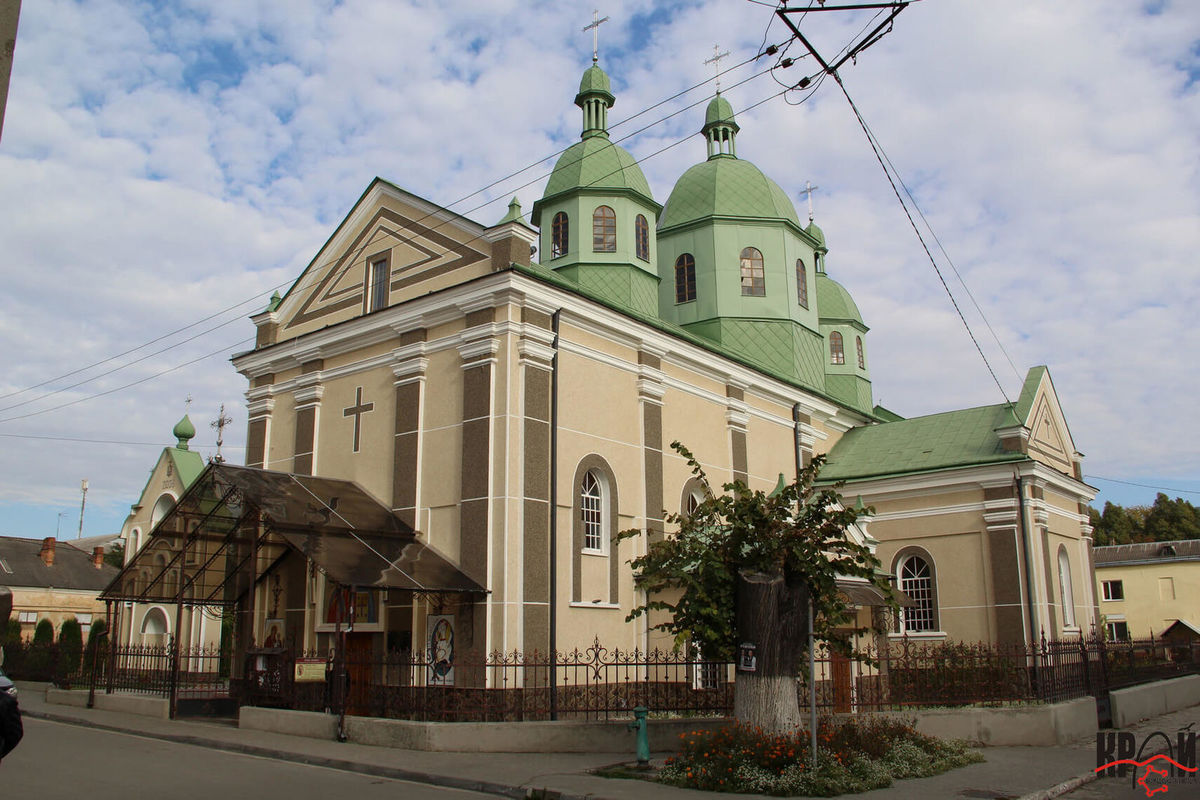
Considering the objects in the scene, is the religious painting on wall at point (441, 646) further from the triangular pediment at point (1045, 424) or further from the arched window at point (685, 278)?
the triangular pediment at point (1045, 424)

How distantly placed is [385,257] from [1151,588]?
156ft

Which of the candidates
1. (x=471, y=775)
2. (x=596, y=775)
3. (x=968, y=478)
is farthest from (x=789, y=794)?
(x=968, y=478)

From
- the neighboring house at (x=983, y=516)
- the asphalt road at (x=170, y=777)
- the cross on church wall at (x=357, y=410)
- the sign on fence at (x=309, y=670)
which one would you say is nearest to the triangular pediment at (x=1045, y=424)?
the neighboring house at (x=983, y=516)

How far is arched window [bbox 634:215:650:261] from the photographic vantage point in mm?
27094

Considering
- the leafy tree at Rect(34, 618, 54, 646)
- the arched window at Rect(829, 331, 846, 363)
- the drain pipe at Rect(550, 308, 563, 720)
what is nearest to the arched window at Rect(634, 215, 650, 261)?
the drain pipe at Rect(550, 308, 563, 720)

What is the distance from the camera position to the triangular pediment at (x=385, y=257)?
824 inches

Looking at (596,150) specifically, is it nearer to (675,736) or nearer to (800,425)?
(800,425)

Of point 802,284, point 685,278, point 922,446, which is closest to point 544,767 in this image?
point 922,446

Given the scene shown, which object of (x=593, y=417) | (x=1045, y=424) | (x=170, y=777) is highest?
(x=1045, y=424)

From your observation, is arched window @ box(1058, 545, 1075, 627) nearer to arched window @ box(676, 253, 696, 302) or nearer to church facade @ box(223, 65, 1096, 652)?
church facade @ box(223, 65, 1096, 652)

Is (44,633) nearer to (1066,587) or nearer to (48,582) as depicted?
(48,582)

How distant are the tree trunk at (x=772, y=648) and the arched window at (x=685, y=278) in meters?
19.1

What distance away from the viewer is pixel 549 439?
64.6ft

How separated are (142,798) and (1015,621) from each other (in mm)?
22329
